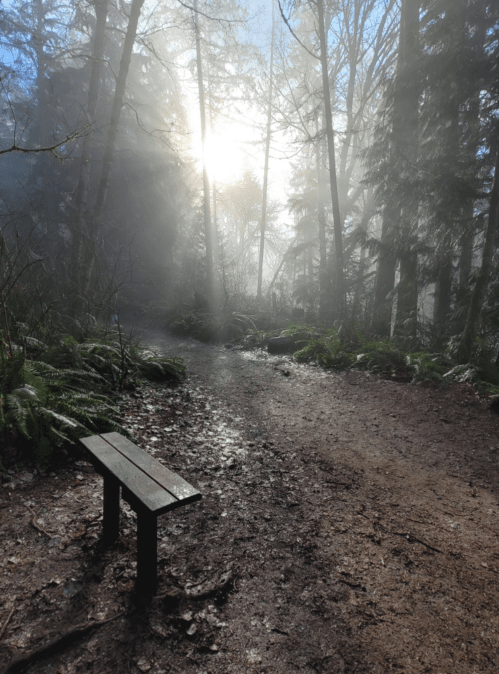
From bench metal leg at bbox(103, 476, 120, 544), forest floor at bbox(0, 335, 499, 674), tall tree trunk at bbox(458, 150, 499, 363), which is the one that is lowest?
forest floor at bbox(0, 335, 499, 674)

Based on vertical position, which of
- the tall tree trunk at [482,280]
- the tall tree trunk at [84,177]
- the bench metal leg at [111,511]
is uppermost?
the tall tree trunk at [84,177]

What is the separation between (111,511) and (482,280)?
21.2 feet

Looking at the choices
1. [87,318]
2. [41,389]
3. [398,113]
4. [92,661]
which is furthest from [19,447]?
[398,113]

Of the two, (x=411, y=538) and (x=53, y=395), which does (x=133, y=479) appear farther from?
(x=53, y=395)

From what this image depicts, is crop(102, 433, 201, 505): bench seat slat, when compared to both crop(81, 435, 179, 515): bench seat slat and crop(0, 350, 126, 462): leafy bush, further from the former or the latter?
crop(0, 350, 126, 462): leafy bush

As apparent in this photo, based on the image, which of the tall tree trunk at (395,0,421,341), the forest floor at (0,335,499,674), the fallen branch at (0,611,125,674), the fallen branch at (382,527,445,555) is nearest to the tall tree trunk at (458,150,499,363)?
the tall tree trunk at (395,0,421,341)

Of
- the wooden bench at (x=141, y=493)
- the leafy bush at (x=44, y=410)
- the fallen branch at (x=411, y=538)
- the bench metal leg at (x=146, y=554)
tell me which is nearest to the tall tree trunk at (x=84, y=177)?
the leafy bush at (x=44, y=410)

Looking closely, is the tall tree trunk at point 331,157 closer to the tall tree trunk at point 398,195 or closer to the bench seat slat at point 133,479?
the tall tree trunk at point 398,195

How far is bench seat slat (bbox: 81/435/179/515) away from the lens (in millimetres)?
1600

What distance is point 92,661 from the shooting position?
149 centimetres

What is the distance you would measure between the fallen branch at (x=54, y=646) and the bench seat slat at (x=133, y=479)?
66cm

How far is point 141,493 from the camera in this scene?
1.67 metres

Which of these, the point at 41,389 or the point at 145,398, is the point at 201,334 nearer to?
→ the point at 145,398

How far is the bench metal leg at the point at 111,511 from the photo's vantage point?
7.02ft
